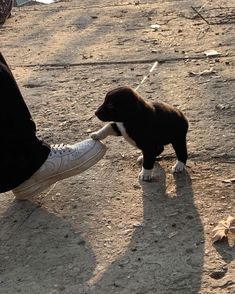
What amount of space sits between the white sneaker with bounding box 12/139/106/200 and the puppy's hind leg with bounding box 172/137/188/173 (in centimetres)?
39

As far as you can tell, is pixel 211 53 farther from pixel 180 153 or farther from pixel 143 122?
pixel 143 122

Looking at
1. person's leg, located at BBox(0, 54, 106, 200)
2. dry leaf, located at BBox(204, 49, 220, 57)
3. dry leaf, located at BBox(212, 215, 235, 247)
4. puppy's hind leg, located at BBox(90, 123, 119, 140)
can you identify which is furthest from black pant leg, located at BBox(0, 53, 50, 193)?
dry leaf, located at BBox(204, 49, 220, 57)

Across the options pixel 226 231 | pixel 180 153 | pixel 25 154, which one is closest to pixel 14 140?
pixel 25 154

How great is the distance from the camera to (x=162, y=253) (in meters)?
2.69

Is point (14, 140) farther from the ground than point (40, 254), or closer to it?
farther from the ground

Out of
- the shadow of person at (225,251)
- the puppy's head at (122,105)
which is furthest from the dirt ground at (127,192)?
the puppy's head at (122,105)

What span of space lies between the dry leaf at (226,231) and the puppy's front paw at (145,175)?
582mm

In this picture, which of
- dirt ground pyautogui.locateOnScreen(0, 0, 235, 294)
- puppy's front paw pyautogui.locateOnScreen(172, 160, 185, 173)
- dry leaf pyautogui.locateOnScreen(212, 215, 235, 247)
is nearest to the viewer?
dirt ground pyautogui.locateOnScreen(0, 0, 235, 294)

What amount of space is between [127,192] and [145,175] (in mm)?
139

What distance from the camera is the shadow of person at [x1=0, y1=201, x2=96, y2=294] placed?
2.62 meters

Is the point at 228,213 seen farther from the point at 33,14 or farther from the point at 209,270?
→ the point at 33,14

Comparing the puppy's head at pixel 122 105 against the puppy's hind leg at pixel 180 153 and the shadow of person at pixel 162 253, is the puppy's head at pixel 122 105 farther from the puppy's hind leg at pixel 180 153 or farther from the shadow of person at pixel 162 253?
the shadow of person at pixel 162 253

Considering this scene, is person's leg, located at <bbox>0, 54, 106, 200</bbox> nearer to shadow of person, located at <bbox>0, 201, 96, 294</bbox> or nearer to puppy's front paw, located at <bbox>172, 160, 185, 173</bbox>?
shadow of person, located at <bbox>0, 201, 96, 294</bbox>

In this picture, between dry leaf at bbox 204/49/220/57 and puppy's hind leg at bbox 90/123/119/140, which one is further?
dry leaf at bbox 204/49/220/57
